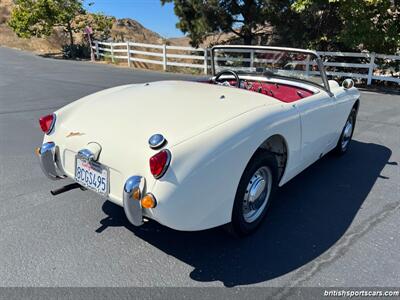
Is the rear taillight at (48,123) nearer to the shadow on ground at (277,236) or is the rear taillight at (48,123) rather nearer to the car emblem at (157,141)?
the shadow on ground at (277,236)

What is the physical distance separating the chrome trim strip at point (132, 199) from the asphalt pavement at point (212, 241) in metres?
0.47

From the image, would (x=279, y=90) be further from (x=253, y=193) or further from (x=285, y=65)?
(x=253, y=193)

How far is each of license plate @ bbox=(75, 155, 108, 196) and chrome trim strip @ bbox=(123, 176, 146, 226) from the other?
1.02 feet

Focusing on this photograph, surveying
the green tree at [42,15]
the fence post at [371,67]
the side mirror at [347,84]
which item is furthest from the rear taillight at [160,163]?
the green tree at [42,15]

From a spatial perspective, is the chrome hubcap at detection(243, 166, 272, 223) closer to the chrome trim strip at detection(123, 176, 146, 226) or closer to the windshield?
the chrome trim strip at detection(123, 176, 146, 226)

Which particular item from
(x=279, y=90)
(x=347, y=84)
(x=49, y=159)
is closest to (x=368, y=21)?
(x=347, y=84)

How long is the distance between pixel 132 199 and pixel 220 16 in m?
14.1

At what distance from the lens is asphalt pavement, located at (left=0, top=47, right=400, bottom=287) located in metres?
2.51

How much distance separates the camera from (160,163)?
2.23 meters

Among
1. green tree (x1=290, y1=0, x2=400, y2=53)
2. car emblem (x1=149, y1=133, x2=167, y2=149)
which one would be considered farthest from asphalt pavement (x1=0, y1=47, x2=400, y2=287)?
green tree (x1=290, y1=0, x2=400, y2=53)

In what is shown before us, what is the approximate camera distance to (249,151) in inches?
102

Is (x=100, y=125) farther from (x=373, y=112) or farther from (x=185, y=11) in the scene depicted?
(x=185, y=11)

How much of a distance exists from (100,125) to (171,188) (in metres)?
0.92

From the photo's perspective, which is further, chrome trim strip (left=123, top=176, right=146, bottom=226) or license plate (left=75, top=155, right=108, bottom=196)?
license plate (left=75, top=155, right=108, bottom=196)
